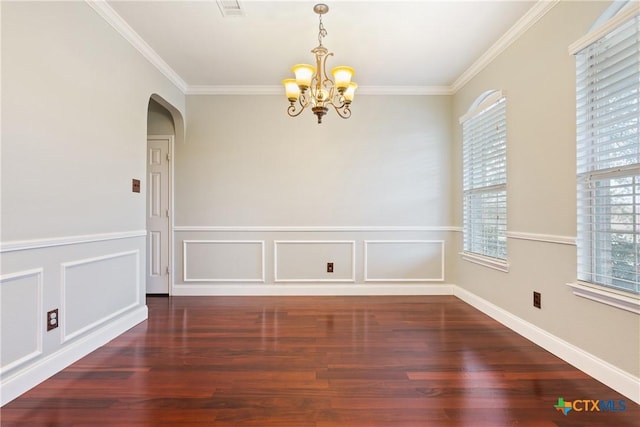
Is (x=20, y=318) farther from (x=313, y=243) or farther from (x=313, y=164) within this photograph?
(x=313, y=164)

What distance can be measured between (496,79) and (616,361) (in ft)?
8.10

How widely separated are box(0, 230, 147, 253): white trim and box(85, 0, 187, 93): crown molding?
1672 mm

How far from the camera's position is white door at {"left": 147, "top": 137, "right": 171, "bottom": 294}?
4000mm

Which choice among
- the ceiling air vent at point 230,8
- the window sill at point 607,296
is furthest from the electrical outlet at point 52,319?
the window sill at point 607,296

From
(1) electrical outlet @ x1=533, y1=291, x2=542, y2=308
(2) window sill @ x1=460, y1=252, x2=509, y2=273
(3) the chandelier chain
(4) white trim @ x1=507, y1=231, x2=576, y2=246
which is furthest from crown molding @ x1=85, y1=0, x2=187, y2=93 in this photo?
(1) electrical outlet @ x1=533, y1=291, x2=542, y2=308

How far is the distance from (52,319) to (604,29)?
3.82m

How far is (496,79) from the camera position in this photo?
3.08 m

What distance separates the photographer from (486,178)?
3334mm

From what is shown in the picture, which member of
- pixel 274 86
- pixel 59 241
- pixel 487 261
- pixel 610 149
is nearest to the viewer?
pixel 610 149

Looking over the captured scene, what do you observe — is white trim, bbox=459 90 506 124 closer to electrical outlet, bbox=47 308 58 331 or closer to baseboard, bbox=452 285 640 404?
baseboard, bbox=452 285 640 404

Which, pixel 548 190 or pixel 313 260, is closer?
pixel 548 190

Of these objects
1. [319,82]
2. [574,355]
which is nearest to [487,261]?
[574,355]

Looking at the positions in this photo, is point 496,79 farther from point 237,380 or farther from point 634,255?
point 237,380

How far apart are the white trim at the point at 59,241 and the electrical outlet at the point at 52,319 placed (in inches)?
16.8
